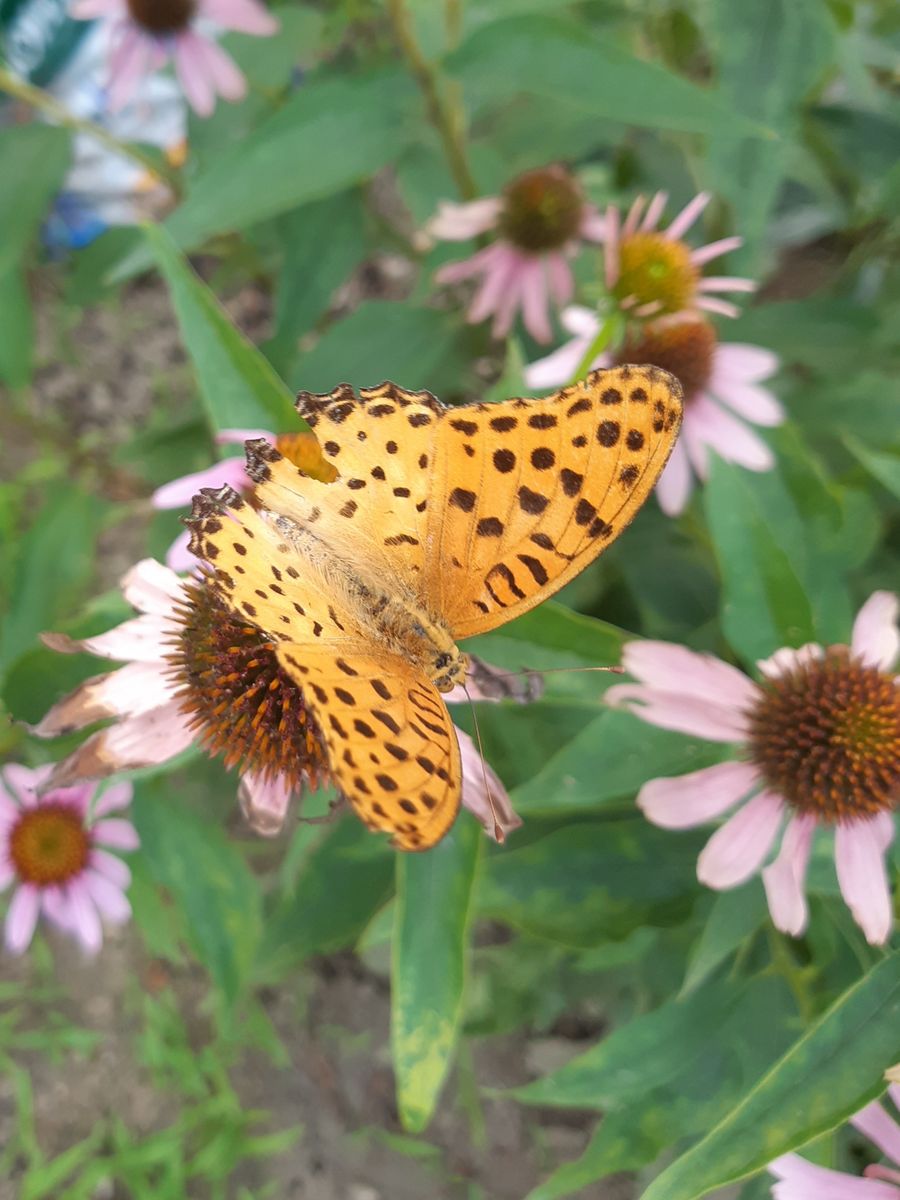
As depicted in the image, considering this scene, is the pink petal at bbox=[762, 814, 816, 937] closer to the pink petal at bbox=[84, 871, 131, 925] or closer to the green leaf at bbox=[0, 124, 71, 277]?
the pink petal at bbox=[84, 871, 131, 925]

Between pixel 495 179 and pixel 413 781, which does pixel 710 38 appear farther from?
pixel 413 781

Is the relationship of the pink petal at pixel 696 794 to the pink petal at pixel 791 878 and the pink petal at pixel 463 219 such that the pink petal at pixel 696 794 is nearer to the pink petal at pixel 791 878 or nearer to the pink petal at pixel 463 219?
the pink petal at pixel 791 878

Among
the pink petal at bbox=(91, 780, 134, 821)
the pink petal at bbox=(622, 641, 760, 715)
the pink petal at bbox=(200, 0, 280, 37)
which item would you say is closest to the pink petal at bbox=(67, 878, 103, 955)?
the pink petal at bbox=(91, 780, 134, 821)

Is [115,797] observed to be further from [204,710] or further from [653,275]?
[653,275]

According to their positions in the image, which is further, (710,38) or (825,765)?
(710,38)

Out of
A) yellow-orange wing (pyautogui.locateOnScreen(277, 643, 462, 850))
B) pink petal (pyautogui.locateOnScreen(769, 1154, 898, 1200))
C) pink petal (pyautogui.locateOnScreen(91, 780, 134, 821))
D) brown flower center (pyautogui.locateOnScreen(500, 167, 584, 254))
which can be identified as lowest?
pink petal (pyautogui.locateOnScreen(769, 1154, 898, 1200))

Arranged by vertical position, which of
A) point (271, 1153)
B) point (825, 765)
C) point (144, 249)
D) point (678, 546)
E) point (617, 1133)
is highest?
point (144, 249)

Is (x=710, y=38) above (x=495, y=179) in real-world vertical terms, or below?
above

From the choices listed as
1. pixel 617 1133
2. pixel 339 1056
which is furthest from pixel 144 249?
pixel 339 1056
